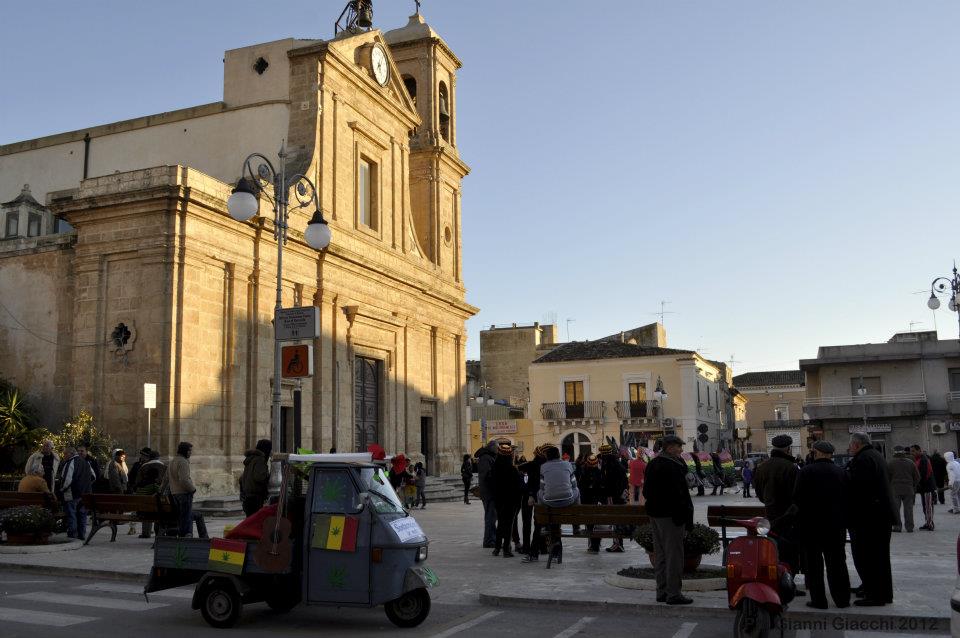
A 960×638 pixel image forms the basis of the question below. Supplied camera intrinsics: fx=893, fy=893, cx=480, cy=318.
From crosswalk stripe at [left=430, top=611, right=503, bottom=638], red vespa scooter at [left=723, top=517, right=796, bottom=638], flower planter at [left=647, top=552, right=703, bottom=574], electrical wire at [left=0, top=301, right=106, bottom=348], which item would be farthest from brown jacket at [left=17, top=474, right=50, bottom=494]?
red vespa scooter at [left=723, top=517, right=796, bottom=638]

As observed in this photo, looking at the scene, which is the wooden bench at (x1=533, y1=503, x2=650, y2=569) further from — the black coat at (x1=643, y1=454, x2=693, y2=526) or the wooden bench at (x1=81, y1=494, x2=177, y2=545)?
the wooden bench at (x1=81, y1=494, x2=177, y2=545)

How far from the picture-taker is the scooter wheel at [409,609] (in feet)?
25.0

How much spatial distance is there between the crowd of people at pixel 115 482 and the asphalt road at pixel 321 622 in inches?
145

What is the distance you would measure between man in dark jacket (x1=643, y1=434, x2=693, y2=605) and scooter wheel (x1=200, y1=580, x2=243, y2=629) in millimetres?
3784

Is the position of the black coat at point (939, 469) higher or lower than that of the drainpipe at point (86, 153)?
lower

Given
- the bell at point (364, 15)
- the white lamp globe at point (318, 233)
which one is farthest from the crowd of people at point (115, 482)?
the bell at point (364, 15)

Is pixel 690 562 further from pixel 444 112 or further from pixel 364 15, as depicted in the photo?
pixel 444 112

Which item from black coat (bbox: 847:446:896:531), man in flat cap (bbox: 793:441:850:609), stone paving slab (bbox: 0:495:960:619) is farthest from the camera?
stone paving slab (bbox: 0:495:960:619)

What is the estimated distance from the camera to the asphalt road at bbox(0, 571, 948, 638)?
7.33m

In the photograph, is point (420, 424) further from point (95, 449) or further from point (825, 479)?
point (825, 479)

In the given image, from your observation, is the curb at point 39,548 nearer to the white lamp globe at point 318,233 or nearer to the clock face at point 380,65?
the white lamp globe at point 318,233

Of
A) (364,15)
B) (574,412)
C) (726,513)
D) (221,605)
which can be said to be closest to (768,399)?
(574,412)

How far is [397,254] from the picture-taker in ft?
94.8

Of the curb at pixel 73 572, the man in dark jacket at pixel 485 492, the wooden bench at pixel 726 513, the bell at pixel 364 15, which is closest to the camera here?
the wooden bench at pixel 726 513
